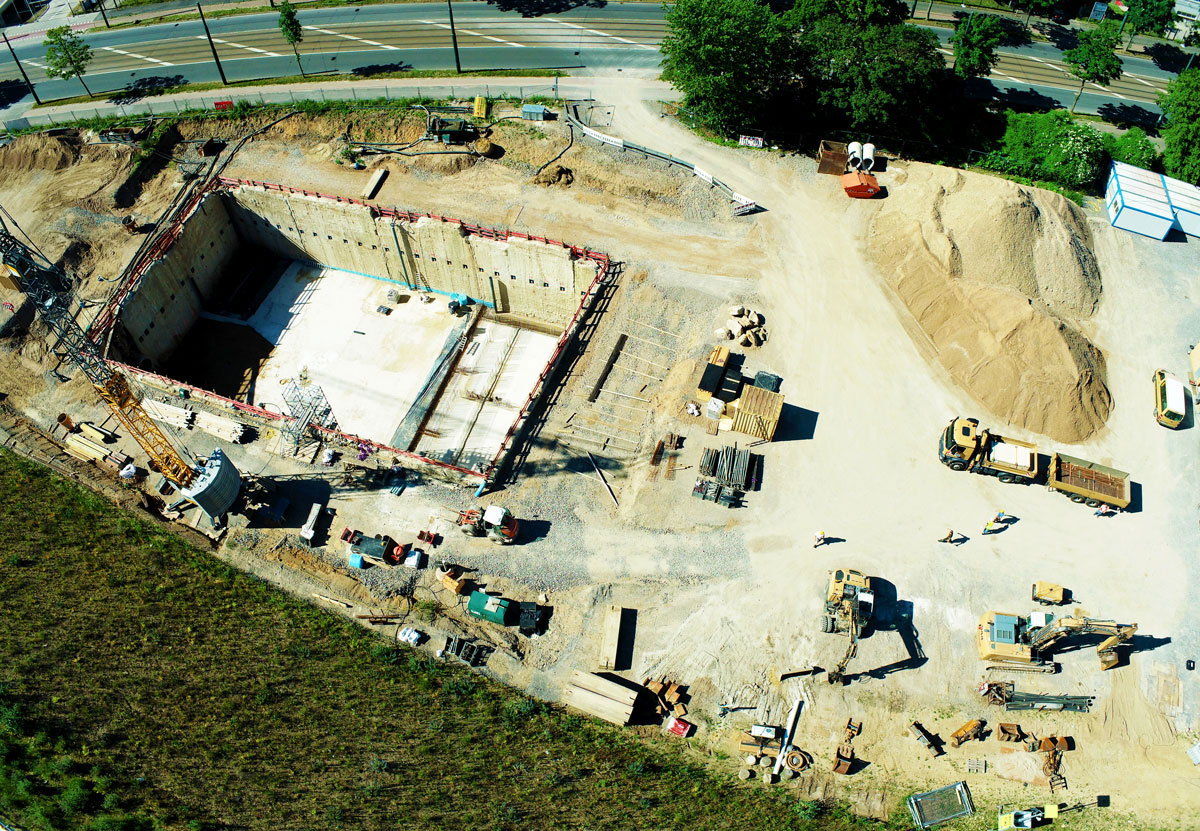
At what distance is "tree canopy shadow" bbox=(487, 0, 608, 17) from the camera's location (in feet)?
260

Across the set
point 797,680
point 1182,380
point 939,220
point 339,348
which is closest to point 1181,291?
point 1182,380

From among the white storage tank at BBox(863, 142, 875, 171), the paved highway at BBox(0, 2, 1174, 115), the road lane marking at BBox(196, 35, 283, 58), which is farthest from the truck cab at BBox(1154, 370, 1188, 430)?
the road lane marking at BBox(196, 35, 283, 58)

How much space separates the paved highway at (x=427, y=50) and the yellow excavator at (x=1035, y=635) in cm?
5092

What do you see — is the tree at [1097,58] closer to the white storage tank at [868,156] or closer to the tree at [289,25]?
the white storage tank at [868,156]

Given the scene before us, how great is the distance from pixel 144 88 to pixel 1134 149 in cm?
8462

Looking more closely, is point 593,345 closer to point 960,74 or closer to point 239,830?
point 239,830

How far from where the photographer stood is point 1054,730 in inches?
1576

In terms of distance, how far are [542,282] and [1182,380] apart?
4399 cm

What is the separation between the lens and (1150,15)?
74.0 meters

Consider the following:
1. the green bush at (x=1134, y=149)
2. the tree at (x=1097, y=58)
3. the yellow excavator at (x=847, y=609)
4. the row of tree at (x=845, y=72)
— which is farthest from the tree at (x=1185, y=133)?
the yellow excavator at (x=847, y=609)

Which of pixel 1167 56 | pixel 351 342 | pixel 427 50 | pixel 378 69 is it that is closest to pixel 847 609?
pixel 351 342

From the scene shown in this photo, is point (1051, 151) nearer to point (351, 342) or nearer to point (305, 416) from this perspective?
point (351, 342)

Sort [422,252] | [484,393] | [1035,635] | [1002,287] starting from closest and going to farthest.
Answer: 1. [1035,635]
2. [1002,287]
3. [484,393]
4. [422,252]

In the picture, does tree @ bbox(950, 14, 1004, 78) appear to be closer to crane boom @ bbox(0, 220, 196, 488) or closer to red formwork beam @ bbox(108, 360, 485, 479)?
red formwork beam @ bbox(108, 360, 485, 479)
